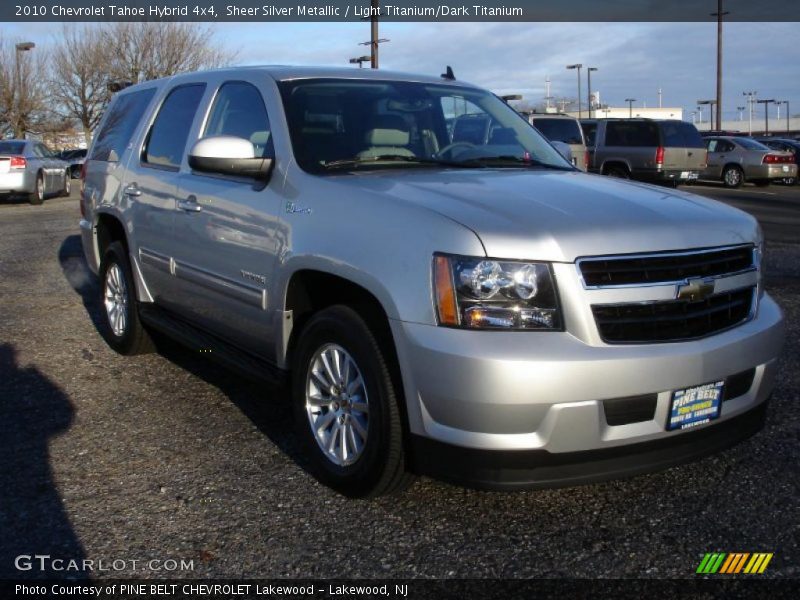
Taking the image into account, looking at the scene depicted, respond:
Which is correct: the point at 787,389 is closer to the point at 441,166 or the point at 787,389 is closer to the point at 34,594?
the point at 441,166

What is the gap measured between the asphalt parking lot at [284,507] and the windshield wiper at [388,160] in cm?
140

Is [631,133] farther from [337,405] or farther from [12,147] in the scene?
[337,405]

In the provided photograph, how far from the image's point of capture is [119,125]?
6281 mm

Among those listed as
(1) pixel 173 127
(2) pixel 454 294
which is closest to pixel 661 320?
(2) pixel 454 294

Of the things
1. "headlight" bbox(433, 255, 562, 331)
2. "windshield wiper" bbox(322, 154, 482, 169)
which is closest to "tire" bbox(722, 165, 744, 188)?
"windshield wiper" bbox(322, 154, 482, 169)

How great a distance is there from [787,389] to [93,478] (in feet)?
12.6

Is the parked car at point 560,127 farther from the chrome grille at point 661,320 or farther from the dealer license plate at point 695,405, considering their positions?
the dealer license plate at point 695,405

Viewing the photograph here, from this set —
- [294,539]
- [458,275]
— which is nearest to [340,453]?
[294,539]

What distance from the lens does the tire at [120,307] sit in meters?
5.82

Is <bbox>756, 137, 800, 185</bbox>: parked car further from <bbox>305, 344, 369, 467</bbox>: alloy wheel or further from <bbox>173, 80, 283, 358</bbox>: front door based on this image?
<bbox>305, 344, 369, 467</bbox>: alloy wheel

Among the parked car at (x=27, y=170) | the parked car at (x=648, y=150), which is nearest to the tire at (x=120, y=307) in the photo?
the parked car at (x=27, y=170)

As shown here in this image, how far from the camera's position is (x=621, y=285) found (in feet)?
10.2

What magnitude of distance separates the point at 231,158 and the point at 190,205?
765mm

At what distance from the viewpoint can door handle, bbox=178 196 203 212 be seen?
4641 millimetres
